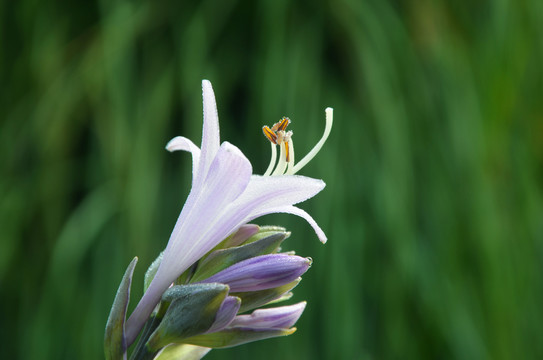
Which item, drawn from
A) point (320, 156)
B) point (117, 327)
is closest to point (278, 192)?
point (117, 327)

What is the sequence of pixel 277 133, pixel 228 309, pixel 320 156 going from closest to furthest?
pixel 228 309, pixel 277 133, pixel 320 156

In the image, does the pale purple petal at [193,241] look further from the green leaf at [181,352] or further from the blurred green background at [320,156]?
the blurred green background at [320,156]

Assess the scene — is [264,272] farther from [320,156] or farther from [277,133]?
[320,156]

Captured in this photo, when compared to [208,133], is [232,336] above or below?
below

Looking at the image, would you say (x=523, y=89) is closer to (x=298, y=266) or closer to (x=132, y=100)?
(x=132, y=100)

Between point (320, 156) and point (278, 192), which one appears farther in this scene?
point (320, 156)

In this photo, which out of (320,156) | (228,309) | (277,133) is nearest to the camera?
(228,309)

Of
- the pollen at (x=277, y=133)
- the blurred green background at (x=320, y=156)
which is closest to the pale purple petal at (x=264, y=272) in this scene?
the pollen at (x=277, y=133)

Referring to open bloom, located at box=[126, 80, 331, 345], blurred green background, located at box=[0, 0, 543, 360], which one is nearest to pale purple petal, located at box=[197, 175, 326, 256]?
open bloom, located at box=[126, 80, 331, 345]
